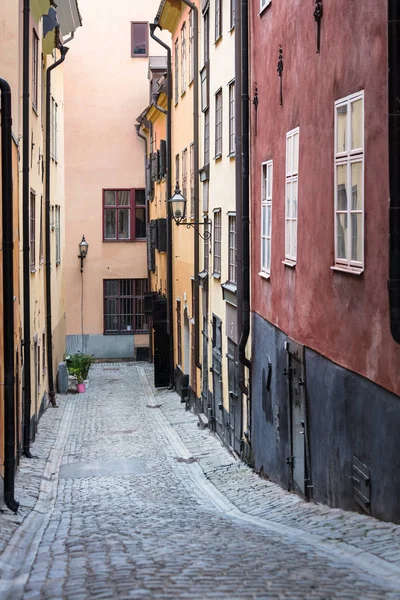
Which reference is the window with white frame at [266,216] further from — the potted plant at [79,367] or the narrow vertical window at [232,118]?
the potted plant at [79,367]

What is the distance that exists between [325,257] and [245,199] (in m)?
5.36

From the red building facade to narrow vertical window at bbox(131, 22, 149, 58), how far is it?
21244 millimetres

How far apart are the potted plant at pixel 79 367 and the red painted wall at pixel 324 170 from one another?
13029mm

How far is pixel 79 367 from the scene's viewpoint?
27562 millimetres

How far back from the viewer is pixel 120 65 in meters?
34.7

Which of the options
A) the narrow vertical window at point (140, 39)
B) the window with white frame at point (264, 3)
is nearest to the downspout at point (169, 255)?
the narrow vertical window at point (140, 39)

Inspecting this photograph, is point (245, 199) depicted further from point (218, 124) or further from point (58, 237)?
point (58, 237)

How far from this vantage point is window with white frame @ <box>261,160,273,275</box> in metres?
13.2

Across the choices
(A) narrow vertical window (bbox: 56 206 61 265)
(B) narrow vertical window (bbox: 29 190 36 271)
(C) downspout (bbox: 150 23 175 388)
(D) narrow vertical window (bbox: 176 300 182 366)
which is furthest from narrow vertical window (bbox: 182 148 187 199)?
(B) narrow vertical window (bbox: 29 190 36 271)

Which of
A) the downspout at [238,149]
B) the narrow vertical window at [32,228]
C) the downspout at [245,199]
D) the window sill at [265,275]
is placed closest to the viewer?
the window sill at [265,275]

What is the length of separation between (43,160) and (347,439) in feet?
47.2

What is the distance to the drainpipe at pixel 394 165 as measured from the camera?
688cm

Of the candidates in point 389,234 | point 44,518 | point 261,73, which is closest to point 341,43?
point 389,234

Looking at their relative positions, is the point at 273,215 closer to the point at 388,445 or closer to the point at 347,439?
the point at 347,439
